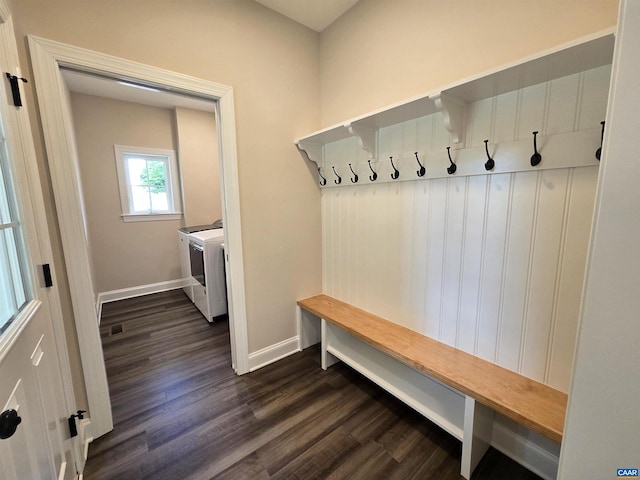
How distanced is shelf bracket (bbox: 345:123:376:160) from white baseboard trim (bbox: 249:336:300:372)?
170 cm

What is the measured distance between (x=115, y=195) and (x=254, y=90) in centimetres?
307

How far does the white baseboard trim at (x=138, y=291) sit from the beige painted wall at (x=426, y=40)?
3.49 m

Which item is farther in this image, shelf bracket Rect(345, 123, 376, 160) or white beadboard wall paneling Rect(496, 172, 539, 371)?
shelf bracket Rect(345, 123, 376, 160)

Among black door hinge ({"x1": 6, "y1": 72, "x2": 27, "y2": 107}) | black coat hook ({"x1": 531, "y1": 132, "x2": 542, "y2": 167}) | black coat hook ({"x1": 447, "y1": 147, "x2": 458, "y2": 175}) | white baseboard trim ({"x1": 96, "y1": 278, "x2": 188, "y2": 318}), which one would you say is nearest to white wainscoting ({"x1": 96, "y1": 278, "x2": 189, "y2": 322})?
white baseboard trim ({"x1": 96, "y1": 278, "x2": 188, "y2": 318})

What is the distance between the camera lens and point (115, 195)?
3801 millimetres

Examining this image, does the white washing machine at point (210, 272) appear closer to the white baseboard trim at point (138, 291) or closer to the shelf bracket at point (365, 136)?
the white baseboard trim at point (138, 291)

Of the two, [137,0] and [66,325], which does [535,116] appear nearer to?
[137,0]

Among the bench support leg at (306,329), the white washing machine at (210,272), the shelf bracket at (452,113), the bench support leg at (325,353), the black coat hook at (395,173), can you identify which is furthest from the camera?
the white washing machine at (210,272)

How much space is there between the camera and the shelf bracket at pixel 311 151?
2.20 meters

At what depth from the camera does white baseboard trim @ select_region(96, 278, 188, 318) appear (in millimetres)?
3760

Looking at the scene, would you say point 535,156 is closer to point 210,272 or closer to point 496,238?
point 496,238

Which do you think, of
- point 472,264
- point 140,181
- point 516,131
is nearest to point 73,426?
point 472,264

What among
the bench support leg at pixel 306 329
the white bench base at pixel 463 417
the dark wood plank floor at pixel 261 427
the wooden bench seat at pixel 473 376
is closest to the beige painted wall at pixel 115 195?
the dark wood plank floor at pixel 261 427

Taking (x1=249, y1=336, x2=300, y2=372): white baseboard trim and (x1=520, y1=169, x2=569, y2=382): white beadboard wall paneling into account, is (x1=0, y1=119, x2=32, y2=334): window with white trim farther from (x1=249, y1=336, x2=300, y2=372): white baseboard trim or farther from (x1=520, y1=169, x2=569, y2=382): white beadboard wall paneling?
(x1=520, y1=169, x2=569, y2=382): white beadboard wall paneling
